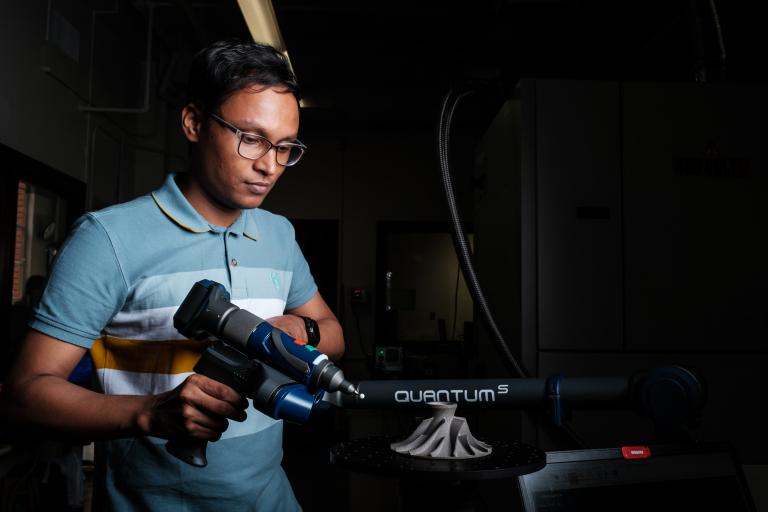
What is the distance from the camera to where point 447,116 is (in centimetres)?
137

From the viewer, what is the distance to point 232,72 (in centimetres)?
95

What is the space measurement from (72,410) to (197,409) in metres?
0.19

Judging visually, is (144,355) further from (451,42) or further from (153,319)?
(451,42)

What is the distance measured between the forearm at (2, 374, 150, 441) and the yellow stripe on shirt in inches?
5.5

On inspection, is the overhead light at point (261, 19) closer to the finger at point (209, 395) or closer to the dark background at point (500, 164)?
the dark background at point (500, 164)

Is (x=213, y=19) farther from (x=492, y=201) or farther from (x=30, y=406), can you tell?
(x=30, y=406)

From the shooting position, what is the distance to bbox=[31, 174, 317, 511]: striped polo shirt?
86 cm

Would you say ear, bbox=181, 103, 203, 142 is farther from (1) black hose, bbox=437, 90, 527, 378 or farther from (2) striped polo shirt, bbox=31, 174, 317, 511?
(1) black hose, bbox=437, 90, 527, 378

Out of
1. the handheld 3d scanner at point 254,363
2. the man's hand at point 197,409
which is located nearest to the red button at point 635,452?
the handheld 3d scanner at point 254,363

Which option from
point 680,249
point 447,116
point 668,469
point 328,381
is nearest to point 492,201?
point 680,249

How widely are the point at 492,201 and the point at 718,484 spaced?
128 centimetres

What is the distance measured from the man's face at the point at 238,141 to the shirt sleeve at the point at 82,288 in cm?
20

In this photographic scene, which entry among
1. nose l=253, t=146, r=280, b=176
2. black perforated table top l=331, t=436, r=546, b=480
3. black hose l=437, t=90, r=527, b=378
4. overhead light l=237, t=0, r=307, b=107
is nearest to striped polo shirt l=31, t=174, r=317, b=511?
nose l=253, t=146, r=280, b=176

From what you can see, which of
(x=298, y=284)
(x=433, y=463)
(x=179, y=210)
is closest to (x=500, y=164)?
(x=298, y=284)
